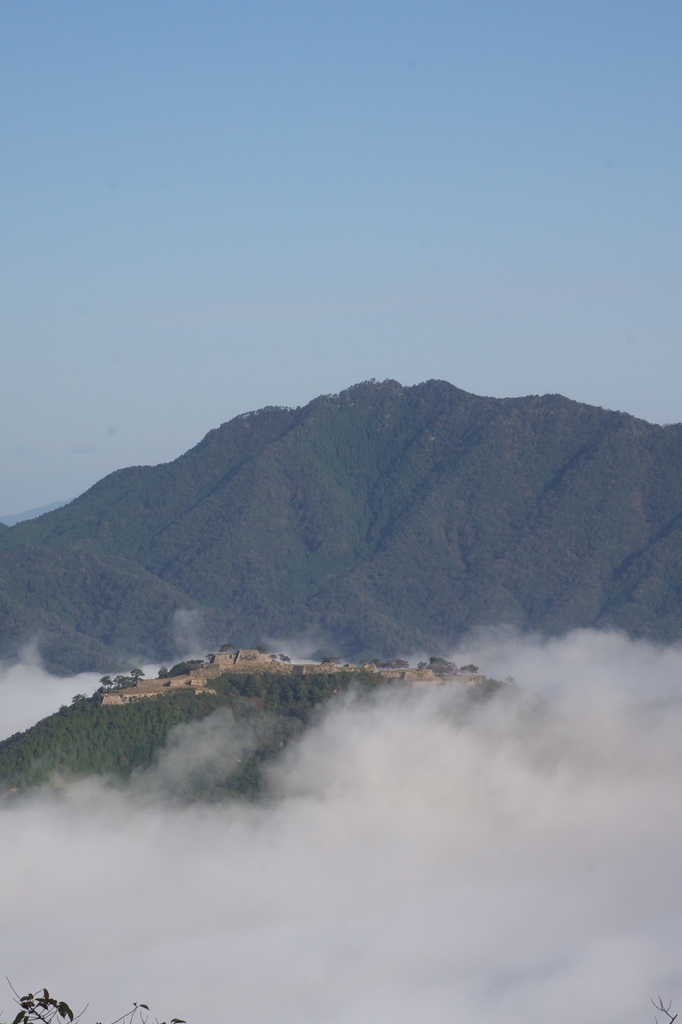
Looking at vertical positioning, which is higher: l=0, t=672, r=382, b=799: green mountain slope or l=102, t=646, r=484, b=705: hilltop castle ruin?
l=102, t=646, r=484, b=705: hilltop castle ruin

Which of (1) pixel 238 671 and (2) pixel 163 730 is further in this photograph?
(1) pixel 238 671

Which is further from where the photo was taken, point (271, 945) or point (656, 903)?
point (656, 903)

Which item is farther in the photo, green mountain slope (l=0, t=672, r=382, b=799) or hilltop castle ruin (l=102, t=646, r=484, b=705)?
hilltop castle ruin (l=102, t=646, r=484, b=705)

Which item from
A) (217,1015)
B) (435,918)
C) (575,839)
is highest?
(575,839)

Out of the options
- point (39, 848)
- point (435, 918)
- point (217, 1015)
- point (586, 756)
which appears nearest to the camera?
point (217, 1015)

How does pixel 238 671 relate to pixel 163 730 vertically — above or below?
above

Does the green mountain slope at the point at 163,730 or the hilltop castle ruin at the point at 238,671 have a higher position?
the hilltop castle ruin at the point at 238,671

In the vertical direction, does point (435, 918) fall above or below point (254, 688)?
below

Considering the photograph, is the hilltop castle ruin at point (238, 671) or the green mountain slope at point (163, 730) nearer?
the green mountain slope at point (163, 730)

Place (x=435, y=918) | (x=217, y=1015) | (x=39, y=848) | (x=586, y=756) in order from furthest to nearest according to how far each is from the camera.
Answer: (x=586, y=756) < (x=435, y=918) < (x=39, y=848) < (x=217, y=1015)

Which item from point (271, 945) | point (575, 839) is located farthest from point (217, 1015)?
point (575, 839)

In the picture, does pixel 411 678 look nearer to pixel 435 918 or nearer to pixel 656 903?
pixel 435 918
